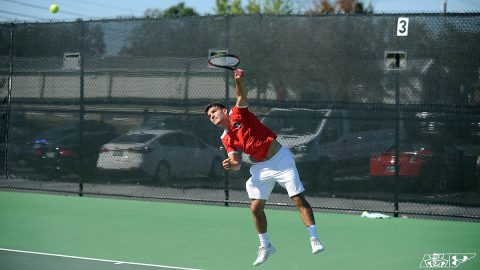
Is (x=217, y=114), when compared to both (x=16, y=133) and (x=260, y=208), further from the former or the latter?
(x=16, y=133)

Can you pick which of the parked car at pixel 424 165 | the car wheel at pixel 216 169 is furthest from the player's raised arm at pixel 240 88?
the car wheel at pixel 216 169

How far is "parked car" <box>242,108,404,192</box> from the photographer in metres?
11.1

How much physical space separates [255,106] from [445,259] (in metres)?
4.32

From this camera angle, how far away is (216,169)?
12.1 metres

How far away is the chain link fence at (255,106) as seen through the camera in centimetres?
1075

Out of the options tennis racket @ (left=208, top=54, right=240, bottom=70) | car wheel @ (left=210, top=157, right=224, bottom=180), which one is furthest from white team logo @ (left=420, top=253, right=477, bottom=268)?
car wheel @ (left=210, top=157, right=224, bottom=180)

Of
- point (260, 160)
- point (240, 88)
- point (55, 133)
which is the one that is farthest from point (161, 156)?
point (240, 88)

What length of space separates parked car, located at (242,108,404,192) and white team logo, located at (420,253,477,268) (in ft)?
9.55

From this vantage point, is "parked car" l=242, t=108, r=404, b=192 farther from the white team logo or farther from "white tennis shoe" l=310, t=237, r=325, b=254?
"white tennis shoe" l=310, t=237, r=325, b=254

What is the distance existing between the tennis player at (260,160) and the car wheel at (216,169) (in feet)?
13.7

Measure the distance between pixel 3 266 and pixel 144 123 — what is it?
5060mm

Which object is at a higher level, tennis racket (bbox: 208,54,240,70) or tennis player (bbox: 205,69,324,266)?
tennis racket (bbox: 208,54,240,70)

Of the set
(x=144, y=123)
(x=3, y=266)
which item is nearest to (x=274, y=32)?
(x=144, y=123)

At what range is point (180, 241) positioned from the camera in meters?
9.28
